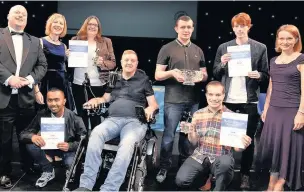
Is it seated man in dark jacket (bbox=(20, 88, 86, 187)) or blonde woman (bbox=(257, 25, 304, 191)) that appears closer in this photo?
blonde woman (bbox=(257, 25, 304, 191))

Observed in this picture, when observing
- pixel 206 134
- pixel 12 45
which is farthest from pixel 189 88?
pixel 12 45

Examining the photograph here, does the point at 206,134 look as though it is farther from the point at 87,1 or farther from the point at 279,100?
the point at 87,1

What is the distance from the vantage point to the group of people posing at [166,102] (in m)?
3.23

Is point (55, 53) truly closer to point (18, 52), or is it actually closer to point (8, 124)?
point (18, 52)

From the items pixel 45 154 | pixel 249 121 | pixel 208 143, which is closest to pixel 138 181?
pixel 208 143

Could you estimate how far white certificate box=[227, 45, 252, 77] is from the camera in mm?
3527

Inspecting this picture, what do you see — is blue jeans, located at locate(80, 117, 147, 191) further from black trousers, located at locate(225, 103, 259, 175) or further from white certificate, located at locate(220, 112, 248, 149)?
black trousers, located at locate(225, 103, 259, 175)

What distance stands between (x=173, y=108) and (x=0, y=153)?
1.56 m

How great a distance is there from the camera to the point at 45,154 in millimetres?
3656

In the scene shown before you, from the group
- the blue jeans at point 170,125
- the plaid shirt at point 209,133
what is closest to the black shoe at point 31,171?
the blue jeans at point 170,125

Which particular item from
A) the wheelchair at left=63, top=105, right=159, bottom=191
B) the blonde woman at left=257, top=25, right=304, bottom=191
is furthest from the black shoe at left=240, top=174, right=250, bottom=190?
the wheelchair at left=63, top=105, right=159, bottom=191

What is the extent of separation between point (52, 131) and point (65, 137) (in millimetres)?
153

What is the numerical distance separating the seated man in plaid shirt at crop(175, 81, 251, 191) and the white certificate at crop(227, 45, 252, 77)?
30 centimetres

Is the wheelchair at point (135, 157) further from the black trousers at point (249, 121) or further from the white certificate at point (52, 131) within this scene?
the black trousers at point (249, 121)
